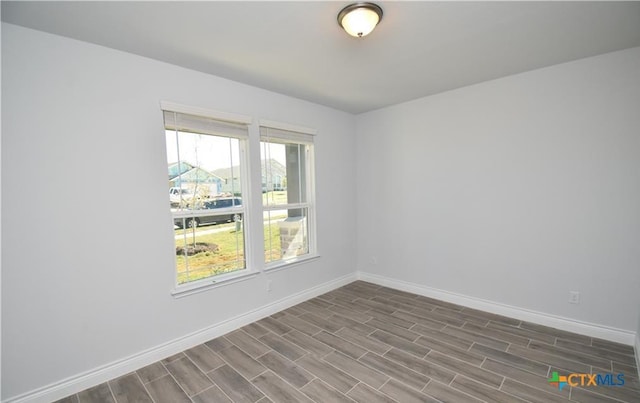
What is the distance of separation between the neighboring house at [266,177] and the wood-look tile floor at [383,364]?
5.03 ft

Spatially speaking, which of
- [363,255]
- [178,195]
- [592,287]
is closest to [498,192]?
[592,287]

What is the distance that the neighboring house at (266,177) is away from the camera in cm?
294

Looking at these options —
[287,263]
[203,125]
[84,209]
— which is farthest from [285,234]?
[84,209]

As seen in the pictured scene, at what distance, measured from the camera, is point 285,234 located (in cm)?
362

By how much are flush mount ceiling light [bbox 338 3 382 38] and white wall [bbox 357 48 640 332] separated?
2000 mm

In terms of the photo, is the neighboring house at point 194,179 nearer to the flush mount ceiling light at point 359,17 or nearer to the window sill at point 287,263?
the window sill at point 287,263

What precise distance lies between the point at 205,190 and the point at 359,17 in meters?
2.03

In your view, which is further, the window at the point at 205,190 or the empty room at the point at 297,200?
the window at the point at 205,190

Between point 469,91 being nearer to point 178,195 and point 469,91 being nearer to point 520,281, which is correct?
point 520,281

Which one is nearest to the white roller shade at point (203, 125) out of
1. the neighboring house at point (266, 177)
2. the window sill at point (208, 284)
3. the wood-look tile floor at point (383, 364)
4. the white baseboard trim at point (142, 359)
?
the neighboring house at point (266, 177)

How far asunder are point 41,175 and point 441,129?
12.7 feet

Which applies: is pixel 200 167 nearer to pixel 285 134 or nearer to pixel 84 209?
pixel 84 209

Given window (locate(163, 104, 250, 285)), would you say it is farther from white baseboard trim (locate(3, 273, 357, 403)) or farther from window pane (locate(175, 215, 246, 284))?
white baseboard trim (locate(3, 273, 357, 403))

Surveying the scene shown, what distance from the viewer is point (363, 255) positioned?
14.5 ft
